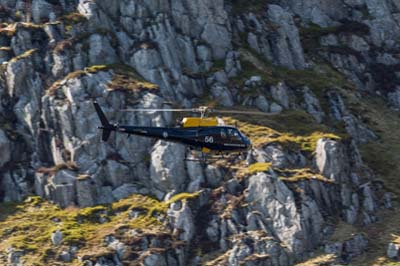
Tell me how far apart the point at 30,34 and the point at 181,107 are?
67.7 feet

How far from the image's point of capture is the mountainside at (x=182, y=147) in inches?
3944

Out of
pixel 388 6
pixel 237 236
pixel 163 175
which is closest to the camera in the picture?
pixel 237 236

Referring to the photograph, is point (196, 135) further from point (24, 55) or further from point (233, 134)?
point (24, 55)

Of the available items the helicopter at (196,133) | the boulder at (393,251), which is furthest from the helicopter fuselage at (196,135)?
the boulder at (393,251)

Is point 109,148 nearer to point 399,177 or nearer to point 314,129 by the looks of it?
point 314,129

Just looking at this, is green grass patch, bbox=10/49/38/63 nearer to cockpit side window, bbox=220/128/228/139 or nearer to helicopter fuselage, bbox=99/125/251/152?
helicopter fuselage, bbox=99/125/251/152

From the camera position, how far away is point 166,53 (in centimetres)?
11912

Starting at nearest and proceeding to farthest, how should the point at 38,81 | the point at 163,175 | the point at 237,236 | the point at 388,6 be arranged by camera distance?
the point at 237,236 < the point at 163,175 < the point at 38,81 < the point at 388,6

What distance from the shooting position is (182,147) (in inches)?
4213

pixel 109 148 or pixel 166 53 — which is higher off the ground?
pixel 166 53

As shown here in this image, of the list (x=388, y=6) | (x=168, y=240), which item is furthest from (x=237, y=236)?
(x=388, y=6)

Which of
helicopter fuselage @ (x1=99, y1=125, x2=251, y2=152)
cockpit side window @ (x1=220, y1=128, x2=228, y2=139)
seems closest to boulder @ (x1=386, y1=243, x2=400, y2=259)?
helicopter fuselage @ (x1=99, y1=125, x2=251, y2=152)

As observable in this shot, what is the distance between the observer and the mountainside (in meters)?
100

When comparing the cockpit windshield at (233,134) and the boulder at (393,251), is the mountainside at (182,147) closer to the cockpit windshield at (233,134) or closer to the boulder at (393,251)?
the boulder at (393,251)
